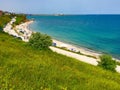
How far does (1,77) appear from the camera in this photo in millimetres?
11273

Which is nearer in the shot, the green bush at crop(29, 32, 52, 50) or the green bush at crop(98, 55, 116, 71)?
the green bush at crop(98, 55, 116, 71)

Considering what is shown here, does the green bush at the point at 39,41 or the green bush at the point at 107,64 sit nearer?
the green bush at the point at 107,64

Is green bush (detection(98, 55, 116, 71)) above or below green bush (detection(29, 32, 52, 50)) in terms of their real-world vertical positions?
below

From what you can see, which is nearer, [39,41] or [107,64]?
[107,64]

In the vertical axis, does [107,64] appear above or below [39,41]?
below

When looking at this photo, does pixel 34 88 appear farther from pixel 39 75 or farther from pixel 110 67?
pixel 110 67

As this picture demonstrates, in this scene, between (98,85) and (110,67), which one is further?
(110,67)

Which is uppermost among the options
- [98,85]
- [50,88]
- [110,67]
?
[50,88]

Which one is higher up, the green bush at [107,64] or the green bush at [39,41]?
the green bush at [39,41]

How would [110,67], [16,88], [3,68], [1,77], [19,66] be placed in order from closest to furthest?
1. [16,88]
2. [1,77]
3. [3,68]
4. [19,66]
5. [110,67]

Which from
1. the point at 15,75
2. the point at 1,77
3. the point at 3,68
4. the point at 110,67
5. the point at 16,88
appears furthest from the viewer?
the point at 110,67

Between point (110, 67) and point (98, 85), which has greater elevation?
point (98, 85)

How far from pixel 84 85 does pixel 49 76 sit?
1.94 m

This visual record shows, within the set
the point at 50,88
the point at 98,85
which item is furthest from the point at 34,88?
the point at 98,85
